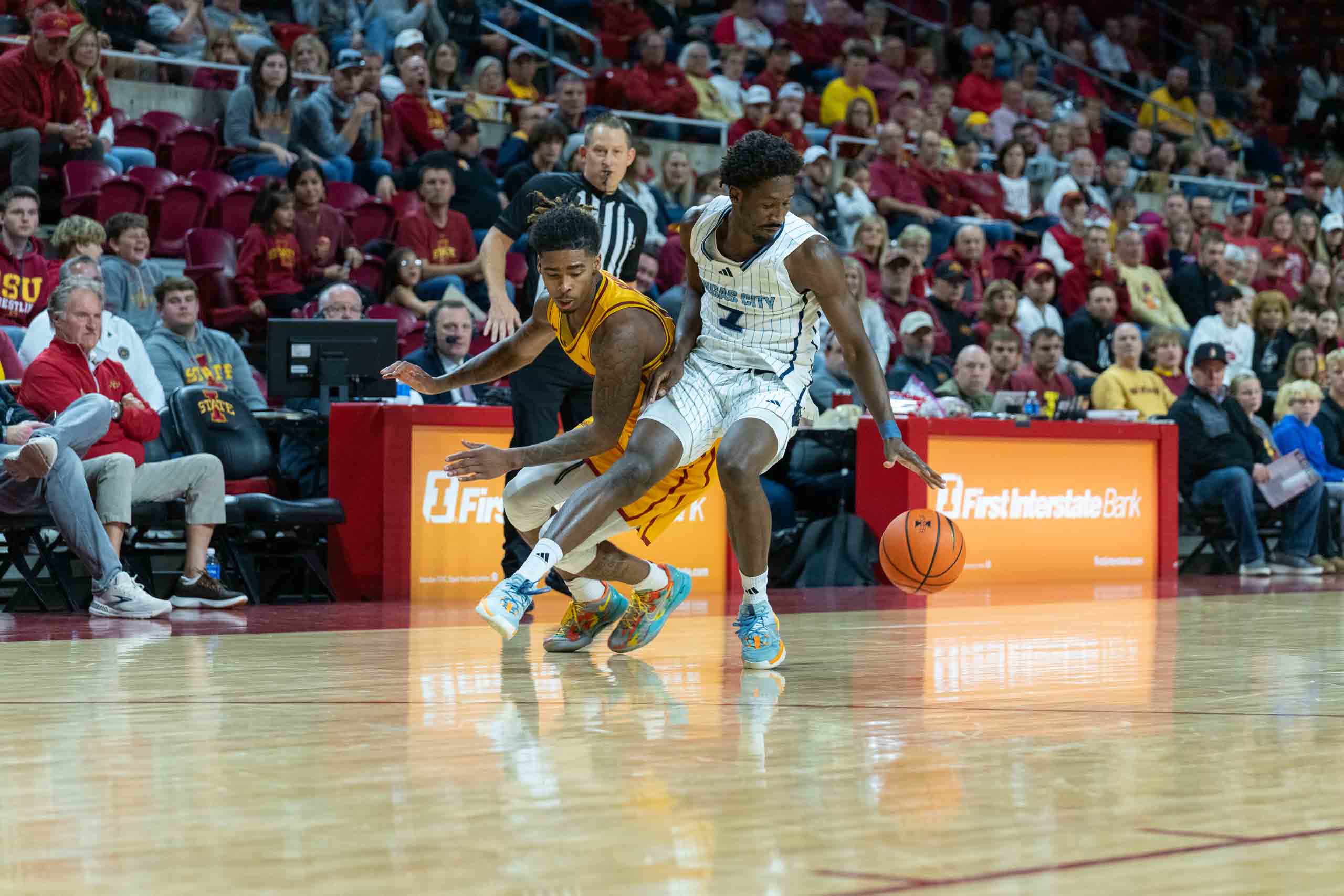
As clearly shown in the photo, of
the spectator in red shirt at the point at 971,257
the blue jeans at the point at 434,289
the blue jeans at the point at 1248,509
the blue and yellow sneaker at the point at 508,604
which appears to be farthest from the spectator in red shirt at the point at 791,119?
the blue and yellow sneaker at the point at 508,604

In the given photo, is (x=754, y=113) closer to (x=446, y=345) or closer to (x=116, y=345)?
(x=446, y=345)

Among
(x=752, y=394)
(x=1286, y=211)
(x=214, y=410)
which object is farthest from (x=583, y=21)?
(x=752, y=394)

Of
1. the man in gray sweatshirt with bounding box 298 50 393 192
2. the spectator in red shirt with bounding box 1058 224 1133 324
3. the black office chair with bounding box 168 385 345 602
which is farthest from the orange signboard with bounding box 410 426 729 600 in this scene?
the spectator in red shirt with bounding box 1058 224 1133 324

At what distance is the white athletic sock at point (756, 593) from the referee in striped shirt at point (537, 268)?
1830 millimetres

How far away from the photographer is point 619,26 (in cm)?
1623

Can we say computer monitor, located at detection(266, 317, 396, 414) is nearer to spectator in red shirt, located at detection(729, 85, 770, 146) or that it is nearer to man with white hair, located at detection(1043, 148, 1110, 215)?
spectator in red shirt, located at detection(729, 85, 770, 146)

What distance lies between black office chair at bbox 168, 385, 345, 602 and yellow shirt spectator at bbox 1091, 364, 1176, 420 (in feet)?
18.6

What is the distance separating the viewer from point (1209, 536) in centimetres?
1167

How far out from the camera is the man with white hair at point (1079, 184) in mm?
15766

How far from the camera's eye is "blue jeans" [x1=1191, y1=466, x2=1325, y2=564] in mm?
11422

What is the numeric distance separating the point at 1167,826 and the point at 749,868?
711 mm

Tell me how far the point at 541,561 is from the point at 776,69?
473 inches

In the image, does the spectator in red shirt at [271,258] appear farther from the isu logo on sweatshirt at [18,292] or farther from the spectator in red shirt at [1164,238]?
the spectator in red shirt at [1164,238]

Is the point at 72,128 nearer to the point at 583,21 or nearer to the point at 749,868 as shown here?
the point at 583,21
